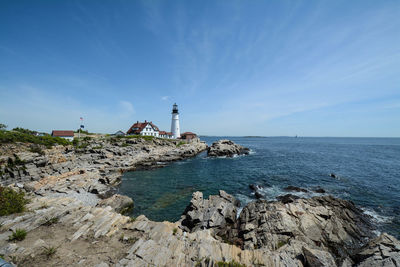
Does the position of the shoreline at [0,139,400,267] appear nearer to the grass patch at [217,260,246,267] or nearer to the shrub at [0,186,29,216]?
the grass patch at [217,260,246,267]

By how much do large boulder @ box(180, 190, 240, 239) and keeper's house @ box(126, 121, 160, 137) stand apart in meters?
61.2

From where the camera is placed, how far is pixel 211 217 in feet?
44.0

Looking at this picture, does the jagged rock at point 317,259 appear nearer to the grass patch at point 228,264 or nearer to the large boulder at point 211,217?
the grass patch at point 228,264

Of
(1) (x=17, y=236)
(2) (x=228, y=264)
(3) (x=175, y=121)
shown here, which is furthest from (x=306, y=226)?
(3) (x=175, y=121)

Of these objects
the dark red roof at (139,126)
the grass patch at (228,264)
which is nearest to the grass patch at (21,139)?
the dark red roof at (139,126)

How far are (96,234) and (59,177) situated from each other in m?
18.6

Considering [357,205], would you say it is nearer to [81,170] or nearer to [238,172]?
[238,172]

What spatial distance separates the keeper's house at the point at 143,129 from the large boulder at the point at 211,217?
61225mm

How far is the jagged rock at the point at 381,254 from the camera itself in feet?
25.4

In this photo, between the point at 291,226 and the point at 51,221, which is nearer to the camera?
the point at 51,221

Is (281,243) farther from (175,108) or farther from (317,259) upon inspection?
(175,108)

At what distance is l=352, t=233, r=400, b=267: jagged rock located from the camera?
25.4 feet

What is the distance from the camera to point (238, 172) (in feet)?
104

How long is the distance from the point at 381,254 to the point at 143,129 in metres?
73.1
